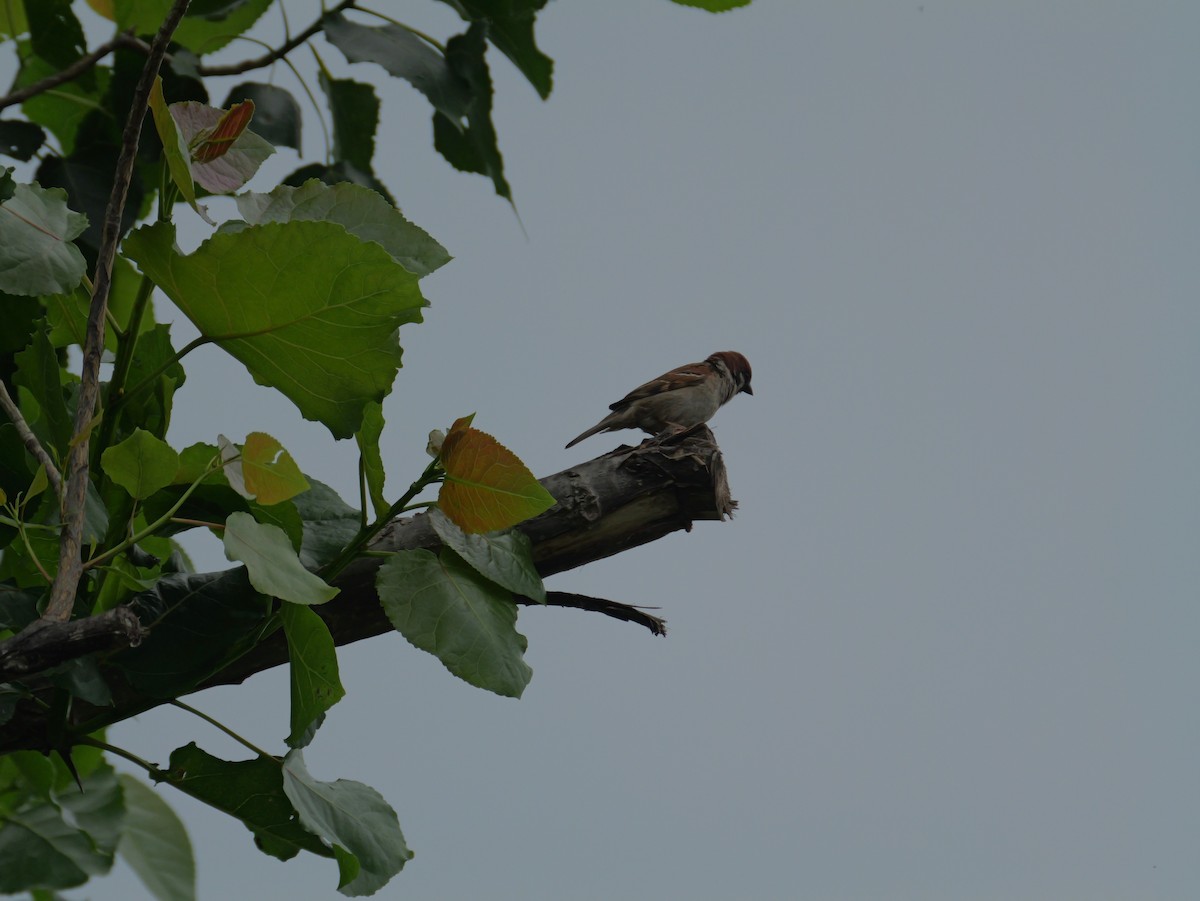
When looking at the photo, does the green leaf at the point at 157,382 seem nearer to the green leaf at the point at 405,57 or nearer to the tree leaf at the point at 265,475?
the tree leaf at the point at 265,475

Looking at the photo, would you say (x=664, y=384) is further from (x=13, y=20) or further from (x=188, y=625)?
(x=188, y=625)

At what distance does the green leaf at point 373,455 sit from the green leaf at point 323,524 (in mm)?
88

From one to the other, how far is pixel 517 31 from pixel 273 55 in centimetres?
38

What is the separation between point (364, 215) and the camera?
127cm

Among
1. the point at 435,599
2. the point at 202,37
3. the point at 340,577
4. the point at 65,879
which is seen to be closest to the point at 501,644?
the point at 435,599

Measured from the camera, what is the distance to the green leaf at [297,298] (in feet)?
3.59

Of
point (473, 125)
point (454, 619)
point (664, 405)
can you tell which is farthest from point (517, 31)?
point (664, 405)

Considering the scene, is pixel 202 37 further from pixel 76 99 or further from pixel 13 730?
pixel 13 730

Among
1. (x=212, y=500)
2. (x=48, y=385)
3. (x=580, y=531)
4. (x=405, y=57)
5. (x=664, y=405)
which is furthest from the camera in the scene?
(x=664, y=405)

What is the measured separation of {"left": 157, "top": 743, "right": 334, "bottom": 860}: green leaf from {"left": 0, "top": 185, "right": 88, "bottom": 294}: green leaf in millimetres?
521

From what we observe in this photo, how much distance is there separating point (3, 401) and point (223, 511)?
334 mm

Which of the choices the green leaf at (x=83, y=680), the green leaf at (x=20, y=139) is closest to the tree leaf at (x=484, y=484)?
the green leaf at (x=83, y=680)

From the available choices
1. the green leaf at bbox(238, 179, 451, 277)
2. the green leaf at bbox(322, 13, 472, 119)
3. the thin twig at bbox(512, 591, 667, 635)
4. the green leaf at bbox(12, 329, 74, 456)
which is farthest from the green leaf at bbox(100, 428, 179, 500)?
the green leaf at bbox(322, 13, 472, 119)

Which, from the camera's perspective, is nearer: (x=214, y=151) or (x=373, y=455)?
(x=214, y=151)
